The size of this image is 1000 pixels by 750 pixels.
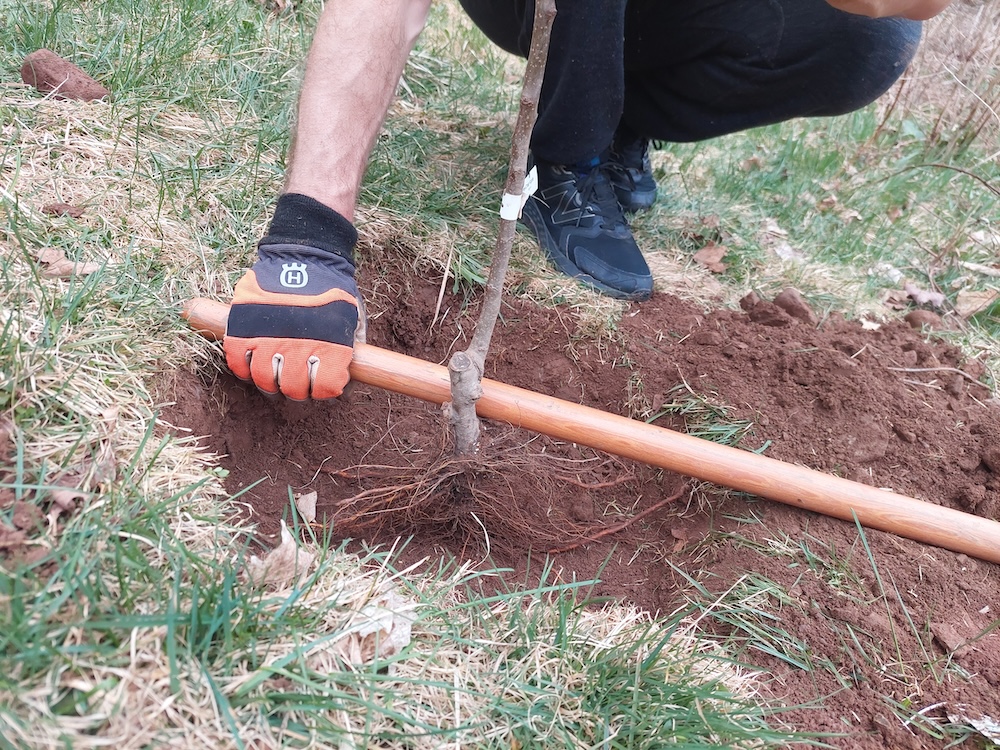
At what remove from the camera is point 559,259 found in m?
2.48

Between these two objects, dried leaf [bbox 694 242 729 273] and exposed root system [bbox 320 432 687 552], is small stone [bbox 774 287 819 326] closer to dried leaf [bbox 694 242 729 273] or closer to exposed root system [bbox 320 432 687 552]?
dried leaf [bbox 694 242 729 273]

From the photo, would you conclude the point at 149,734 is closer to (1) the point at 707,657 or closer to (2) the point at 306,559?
(2) the point at 306,559

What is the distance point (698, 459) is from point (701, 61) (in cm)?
161

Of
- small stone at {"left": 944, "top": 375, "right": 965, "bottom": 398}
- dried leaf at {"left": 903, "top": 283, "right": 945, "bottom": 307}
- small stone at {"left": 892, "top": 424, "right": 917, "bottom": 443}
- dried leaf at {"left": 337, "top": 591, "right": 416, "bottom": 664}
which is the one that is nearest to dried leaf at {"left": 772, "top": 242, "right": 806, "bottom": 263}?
dried leaf at {"left": 903, "top": 283, "right": 945, "bottom": 307}

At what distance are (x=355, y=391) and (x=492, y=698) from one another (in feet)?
3.41

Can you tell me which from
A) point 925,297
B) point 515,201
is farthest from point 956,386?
point 515,201

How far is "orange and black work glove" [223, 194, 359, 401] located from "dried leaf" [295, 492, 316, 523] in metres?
0.23

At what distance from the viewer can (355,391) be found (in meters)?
2.04

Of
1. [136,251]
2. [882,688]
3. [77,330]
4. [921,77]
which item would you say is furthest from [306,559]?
[921,77]

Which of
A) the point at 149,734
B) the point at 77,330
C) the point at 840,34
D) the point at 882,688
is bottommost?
the point at 882,688

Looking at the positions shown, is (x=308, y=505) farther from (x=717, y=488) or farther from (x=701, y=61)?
(x=701, y=61)

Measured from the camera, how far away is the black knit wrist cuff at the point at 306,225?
1.76 metres

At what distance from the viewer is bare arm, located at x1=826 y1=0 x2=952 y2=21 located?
57.9 inches

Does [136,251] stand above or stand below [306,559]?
above
